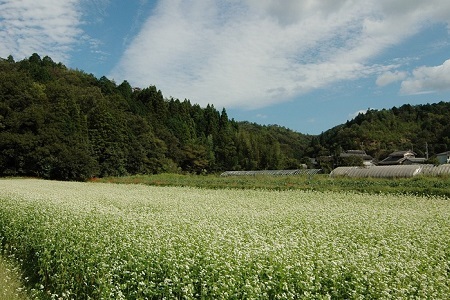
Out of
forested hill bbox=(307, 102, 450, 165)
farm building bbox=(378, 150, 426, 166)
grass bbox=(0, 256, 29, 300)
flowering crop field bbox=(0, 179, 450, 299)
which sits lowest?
grass bbox=(0, 256, 29, 300)

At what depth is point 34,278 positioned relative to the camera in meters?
8.97

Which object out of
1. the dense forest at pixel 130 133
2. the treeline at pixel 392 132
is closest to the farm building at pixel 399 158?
the treeline at pixel 392 132

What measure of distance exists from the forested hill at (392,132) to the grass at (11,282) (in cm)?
9108

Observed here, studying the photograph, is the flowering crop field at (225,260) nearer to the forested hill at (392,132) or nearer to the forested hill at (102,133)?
the forested hill at (102,133)

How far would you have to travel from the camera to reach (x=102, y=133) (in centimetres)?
6444

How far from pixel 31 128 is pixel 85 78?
37.2m

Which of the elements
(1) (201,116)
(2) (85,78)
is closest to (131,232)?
(2) (85,78)

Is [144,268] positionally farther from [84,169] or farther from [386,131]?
[386,131]

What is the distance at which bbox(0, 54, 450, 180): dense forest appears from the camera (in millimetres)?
52750

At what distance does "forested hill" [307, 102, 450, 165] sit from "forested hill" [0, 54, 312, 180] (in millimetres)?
22250

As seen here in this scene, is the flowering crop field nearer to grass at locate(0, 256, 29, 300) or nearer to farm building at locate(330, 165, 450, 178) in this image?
grass at locate(0, 256, 29, 300)

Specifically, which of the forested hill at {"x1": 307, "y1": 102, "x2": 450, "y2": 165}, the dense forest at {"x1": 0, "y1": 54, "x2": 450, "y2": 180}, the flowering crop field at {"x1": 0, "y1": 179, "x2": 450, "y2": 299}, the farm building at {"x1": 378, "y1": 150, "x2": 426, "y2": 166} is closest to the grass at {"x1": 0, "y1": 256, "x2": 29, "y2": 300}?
the flowering crop field at {"x1": 0, "y1": 179, "x2": 450, "y2": 299}

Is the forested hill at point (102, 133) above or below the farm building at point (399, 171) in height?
above

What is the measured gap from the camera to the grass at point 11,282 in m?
7.57
